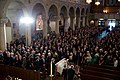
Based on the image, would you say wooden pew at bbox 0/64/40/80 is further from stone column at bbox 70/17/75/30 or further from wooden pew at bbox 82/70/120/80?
stone column at bbox 70/17/75/30

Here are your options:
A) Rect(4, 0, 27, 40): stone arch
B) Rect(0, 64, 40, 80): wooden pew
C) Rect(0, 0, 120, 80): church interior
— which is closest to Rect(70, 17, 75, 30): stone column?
Rect(0, 0, 120, 80): church interior

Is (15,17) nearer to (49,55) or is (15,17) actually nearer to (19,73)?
(49,55)

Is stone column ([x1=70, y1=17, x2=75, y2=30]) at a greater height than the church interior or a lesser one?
greater

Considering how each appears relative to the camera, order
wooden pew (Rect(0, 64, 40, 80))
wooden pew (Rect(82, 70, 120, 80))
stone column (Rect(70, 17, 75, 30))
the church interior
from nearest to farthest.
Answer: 1. wooden pew (Rect(82, 70, 120, 80))
2. wooden pew (Rect(0, 64, 40, 80))
3. the church interior
4. stone column (Rect(70, 17, 75, 30))

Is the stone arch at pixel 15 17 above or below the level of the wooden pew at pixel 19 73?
above

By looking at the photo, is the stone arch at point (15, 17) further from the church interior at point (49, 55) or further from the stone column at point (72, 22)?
the stone column at point (72, 22)

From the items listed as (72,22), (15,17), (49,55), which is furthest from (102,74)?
(72,22)

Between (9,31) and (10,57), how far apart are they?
10467mm

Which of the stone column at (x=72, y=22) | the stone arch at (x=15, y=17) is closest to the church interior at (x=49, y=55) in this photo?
the stone arch at (x=15, y=17)

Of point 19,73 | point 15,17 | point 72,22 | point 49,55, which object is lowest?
point 19,73

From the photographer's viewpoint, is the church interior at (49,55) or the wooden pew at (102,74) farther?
the church interior at (49,55)

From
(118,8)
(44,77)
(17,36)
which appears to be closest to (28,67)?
(44,77)

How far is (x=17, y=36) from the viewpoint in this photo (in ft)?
82.7

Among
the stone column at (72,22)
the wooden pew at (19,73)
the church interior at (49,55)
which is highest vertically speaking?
the stone column at (72,22)
